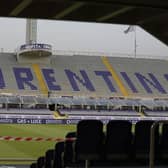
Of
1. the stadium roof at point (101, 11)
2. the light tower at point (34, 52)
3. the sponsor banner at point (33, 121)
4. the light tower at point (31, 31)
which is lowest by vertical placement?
the sponsor banner at point (33, 121)

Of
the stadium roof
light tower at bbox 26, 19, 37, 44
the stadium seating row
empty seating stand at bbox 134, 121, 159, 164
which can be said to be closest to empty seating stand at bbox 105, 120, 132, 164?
the stadium seating row

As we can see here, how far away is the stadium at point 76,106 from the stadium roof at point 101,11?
0.20 ft

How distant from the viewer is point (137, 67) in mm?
38719

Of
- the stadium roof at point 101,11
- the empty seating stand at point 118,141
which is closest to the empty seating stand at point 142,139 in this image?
the empty seating stand at point 118,141

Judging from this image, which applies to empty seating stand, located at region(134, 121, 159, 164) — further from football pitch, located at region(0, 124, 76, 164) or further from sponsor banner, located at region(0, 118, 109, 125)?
sponsor banner, located at region(0, 118, 109, 125)

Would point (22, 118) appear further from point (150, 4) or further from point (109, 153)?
point (150, 4)

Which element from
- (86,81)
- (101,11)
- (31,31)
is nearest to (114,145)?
(101,11)

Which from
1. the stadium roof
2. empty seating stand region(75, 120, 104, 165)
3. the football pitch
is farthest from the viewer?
the football pitch

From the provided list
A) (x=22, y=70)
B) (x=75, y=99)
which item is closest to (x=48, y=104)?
(x=75, y=99)

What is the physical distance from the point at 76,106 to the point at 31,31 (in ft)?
46.6

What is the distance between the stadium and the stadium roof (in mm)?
61

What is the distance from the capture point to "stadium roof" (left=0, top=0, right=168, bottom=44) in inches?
252

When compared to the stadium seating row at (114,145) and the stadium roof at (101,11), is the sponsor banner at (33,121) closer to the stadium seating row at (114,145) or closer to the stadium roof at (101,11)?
the stadium seating row at (114,145)

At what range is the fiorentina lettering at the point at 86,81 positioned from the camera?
3412 cm
